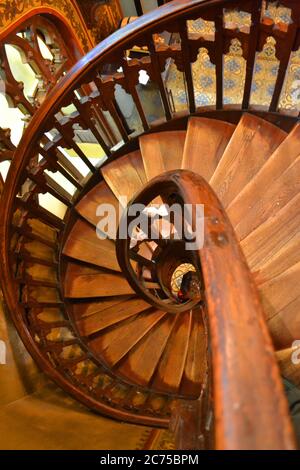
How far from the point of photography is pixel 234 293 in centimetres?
72

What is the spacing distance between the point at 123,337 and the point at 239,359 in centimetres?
241

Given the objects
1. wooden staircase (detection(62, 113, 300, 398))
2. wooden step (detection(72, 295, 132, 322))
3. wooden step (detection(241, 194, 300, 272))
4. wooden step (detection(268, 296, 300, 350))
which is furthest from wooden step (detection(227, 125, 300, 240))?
wooden step (detection(72, 295, 132, 322))

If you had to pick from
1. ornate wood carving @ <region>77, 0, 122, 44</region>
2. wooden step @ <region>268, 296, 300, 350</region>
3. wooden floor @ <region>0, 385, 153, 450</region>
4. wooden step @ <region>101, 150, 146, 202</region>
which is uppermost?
ornate wood carving @ <region>77, 0, 122, 44</region>

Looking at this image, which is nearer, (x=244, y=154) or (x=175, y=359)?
(x=244, y=154)

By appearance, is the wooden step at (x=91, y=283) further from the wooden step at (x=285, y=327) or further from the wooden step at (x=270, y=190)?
the wooden step at (x=285, y=327)

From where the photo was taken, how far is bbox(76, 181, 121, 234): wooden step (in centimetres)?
285

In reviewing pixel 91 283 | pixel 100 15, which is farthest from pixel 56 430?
pixel 100 15

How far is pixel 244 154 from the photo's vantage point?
239 cm

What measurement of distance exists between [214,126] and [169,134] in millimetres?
359

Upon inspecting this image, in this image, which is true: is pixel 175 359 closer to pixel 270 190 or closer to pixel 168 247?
pixel 168 247

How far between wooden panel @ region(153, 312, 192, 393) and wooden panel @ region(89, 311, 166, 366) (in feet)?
0.59

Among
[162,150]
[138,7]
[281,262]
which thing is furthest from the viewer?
[138,7]

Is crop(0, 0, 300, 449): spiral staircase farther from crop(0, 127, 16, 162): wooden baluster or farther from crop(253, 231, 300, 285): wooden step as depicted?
crop(0, 127, 16, 162): wooden baluster
